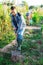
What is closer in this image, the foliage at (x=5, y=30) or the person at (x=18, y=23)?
the person at (x=18, y=23)

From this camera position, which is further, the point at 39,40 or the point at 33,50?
the point at 39,40

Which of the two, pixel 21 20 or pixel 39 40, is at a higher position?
pixel 21 20

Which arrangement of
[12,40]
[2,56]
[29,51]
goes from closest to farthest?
[2,56]
[29,51]
[12,40]

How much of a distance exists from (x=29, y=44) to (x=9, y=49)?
889 millimetres

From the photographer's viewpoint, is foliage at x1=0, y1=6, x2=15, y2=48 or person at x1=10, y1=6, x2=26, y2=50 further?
foliage at x1=0, y1=6, x2=15, y2=48

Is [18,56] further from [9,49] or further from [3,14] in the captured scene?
[3,14]

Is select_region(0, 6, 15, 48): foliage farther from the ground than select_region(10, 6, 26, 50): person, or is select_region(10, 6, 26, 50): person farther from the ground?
select_region(10, 6, 26, 50): person

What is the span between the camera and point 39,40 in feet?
29.0

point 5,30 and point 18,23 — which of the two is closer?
point 18,23

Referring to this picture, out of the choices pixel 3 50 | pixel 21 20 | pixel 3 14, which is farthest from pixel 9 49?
pixel 3 14

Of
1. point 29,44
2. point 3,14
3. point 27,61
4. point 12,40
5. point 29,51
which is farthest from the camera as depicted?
point 3,14

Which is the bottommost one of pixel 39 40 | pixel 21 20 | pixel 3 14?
pixel 39 40

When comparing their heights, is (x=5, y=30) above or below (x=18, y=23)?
below

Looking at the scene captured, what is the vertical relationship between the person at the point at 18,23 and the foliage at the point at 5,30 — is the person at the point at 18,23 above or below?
above
